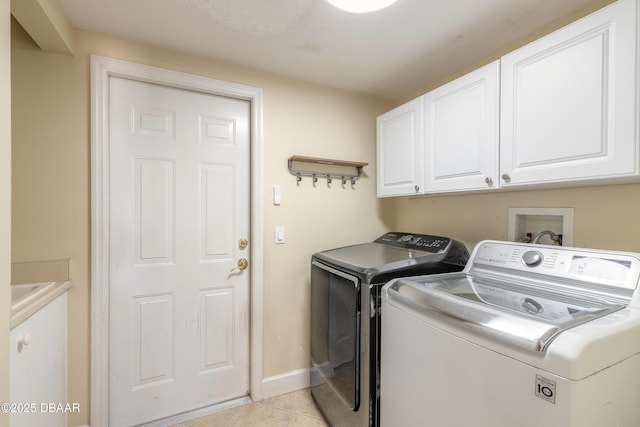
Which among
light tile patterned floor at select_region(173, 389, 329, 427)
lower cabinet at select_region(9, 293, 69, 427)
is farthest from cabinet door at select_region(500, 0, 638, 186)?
lower cabinet at select_region(9, 293, 69, 427)

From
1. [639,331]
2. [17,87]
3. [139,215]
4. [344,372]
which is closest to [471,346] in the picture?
[639,331]

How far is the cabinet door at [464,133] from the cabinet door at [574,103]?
0.05m

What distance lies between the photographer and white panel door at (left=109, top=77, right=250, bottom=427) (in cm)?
162

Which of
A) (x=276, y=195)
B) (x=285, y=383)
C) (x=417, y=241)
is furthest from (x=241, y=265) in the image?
(x=417, y=241)

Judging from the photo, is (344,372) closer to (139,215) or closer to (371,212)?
(371,212)

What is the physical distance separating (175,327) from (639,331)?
6.75 feet

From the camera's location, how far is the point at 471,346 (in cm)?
90

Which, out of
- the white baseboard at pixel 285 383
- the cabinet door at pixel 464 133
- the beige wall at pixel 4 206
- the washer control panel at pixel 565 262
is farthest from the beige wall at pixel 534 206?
the beige wall at pixel 4 206

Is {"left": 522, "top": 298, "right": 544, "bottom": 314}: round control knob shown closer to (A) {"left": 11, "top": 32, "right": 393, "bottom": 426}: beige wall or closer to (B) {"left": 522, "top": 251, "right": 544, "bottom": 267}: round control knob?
(B) {"left": 522, "top": 251, "right": 544, "bottom": 267}: round control knob

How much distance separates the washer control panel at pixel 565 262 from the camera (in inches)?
39.7

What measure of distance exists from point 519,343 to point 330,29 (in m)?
1.56

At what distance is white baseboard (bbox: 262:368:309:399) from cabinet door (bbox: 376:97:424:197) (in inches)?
56.3

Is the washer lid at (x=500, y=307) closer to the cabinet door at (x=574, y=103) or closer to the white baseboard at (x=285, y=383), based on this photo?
the cabinet door at (x=574, y=103)

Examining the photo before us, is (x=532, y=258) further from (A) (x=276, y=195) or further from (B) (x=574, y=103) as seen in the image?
(A) (x=276, y=195)
